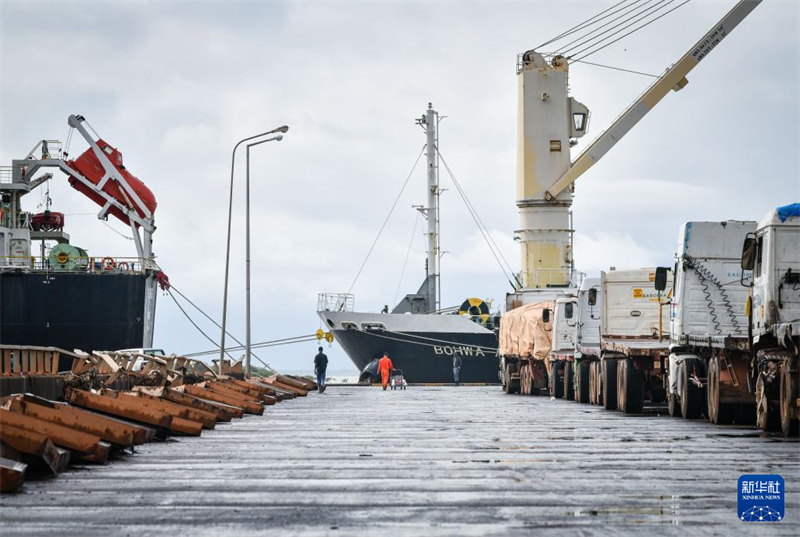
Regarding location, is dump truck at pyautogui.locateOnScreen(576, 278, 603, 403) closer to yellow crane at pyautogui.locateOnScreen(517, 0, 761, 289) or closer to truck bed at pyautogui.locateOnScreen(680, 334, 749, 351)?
truck bed at pyautogui.locateOnScreen(680, 334, 749, 351)

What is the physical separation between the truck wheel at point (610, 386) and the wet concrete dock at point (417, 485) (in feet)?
25.2

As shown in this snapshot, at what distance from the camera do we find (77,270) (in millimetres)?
57938

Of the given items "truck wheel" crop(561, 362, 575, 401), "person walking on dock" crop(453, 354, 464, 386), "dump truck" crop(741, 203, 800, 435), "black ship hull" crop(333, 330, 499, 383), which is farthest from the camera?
"black ship hull" crop(333, 330, 499, 383)

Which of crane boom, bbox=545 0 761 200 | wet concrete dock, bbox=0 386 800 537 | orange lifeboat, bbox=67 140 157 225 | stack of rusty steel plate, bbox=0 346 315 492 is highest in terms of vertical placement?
crane boom, bbox=545 0 761 200

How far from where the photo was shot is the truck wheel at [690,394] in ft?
64.8

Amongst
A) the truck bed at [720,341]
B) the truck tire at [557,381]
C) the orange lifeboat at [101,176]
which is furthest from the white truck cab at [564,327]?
the orange lifeboat at [101,176]

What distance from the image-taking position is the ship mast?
66625 mm

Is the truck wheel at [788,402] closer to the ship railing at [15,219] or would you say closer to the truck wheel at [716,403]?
the truck wheel at [716,403]

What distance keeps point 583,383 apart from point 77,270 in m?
35.5

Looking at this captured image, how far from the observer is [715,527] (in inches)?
308

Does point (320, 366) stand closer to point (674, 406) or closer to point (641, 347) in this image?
point (641, 347)

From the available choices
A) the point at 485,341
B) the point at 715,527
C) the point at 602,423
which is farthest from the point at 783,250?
the point at 485,341

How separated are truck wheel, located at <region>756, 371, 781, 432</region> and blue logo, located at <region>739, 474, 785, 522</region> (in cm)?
623

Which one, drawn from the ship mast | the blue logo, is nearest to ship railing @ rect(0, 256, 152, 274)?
the ship mast
